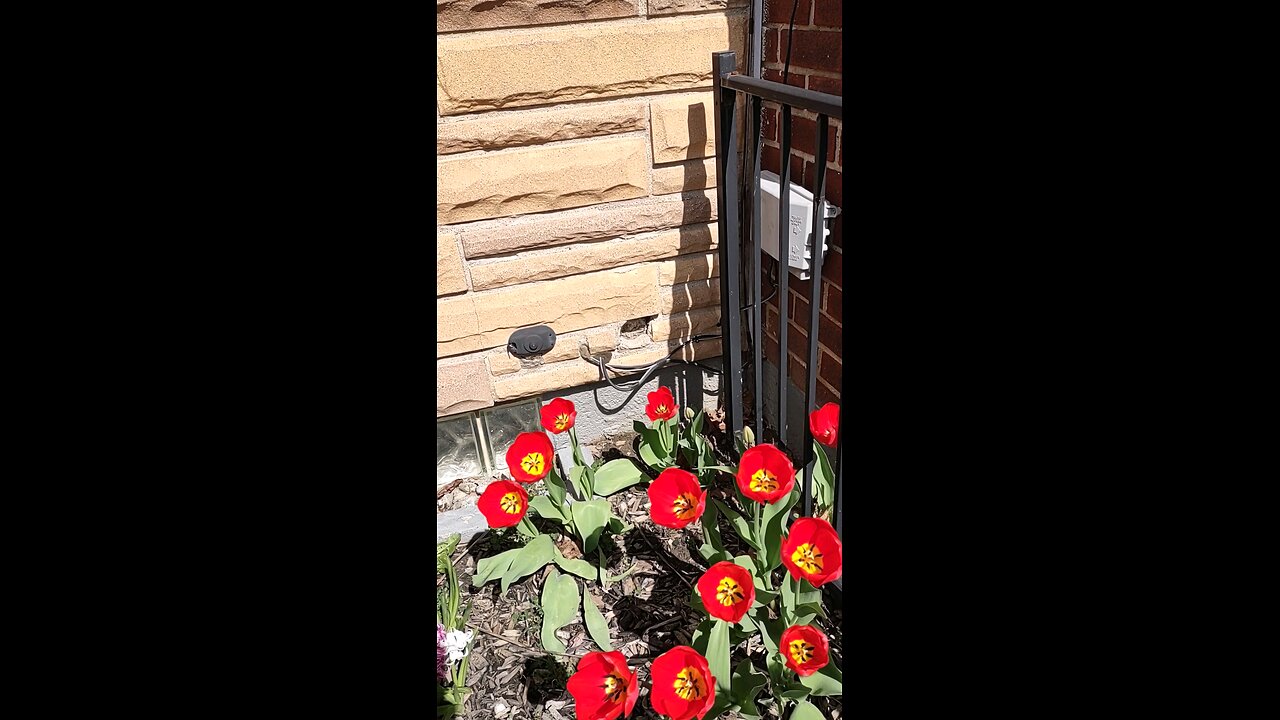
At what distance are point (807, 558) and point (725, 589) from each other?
0.55ft

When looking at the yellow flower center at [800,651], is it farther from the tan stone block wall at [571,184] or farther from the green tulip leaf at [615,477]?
the tan stone block wall at [571,184]

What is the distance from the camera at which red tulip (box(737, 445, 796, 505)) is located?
176 cm

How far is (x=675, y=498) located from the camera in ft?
6.04

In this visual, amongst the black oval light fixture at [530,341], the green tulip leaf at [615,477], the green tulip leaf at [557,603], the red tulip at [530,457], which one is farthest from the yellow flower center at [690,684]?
the black oval light fixture at [530,341]

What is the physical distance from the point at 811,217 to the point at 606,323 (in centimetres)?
74

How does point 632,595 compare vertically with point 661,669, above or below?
below

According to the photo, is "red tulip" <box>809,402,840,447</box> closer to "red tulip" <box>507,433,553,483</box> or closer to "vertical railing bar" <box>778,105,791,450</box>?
"vertical railing bar" <box>778,105,791,450</box>

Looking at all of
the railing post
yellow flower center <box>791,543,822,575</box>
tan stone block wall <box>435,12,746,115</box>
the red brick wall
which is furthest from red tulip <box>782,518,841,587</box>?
tan stone block wall <box>435,12,746,115</box>

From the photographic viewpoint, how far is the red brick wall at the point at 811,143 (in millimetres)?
1931

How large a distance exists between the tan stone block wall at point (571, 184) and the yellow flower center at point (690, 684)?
42.6 inches

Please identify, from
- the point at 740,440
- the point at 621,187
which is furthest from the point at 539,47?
the point at 740,440

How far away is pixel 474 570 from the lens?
2268mm

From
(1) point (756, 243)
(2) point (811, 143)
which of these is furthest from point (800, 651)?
(2) point (811, 143)
